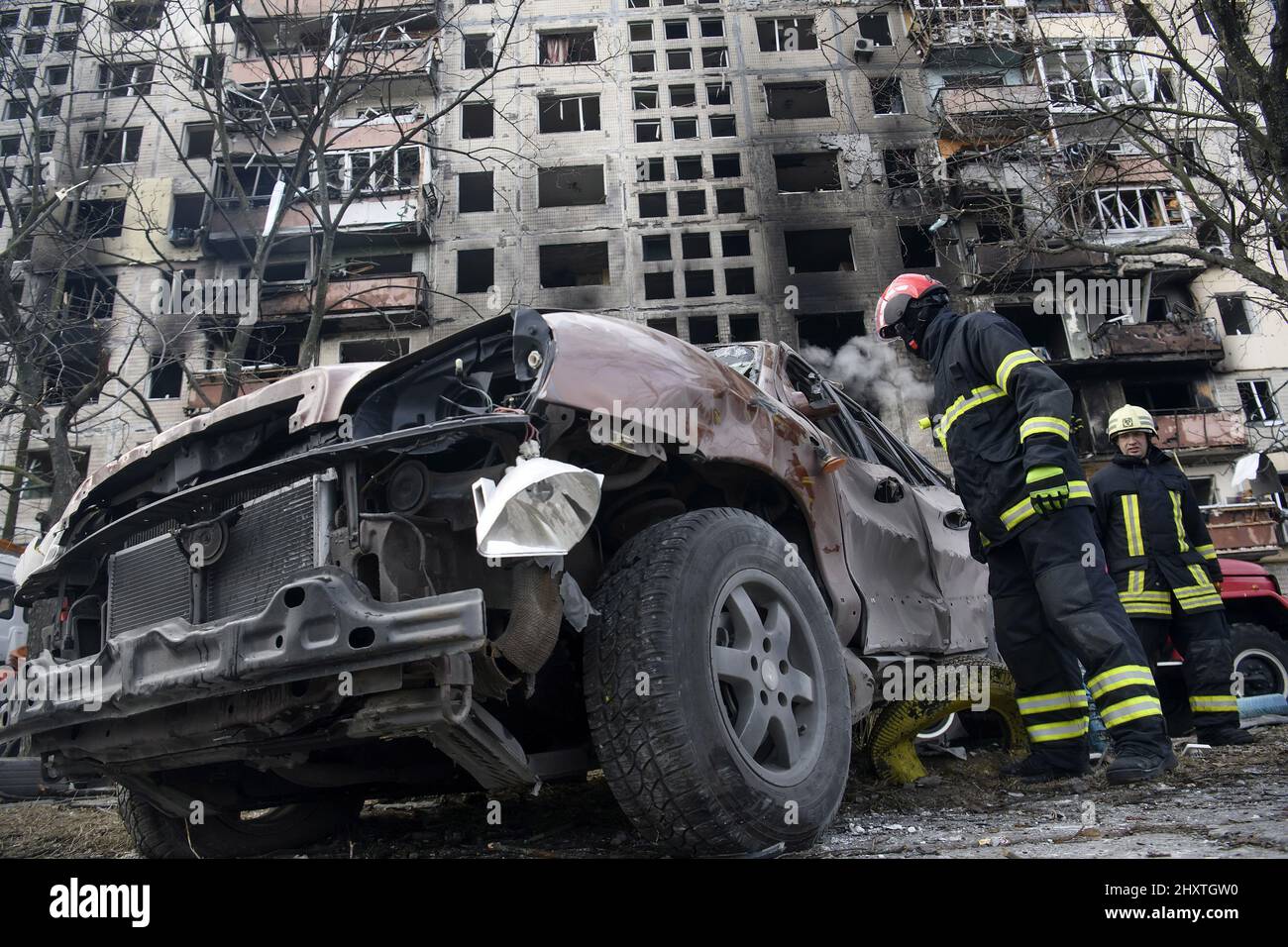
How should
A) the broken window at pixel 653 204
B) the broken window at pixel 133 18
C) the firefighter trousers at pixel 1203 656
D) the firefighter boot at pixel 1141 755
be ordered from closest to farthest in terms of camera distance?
the firefighter boot at pixel 1141 755
the firefighter trousers at pixel 1203 656
the broken window at pixel 133 18
the broken window at pixel 653 204

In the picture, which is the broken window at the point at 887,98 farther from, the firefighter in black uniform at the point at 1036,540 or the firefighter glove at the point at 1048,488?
the firefighter glove at the point at 1048,488

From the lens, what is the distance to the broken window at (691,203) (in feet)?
98.9

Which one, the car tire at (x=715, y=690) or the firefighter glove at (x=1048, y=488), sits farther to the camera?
the firefighter glove at (x=1048, y=488)

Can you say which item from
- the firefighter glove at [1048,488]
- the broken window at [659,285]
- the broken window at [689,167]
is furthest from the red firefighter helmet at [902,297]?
the broken window at [689,167]

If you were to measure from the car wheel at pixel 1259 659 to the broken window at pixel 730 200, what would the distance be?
80.6ft

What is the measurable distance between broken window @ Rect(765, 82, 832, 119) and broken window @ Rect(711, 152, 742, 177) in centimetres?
254

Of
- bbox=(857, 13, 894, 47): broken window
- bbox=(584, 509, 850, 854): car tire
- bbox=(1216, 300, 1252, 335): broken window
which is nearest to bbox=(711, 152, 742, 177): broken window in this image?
bbox=(857, 13, 894, 47): broken window

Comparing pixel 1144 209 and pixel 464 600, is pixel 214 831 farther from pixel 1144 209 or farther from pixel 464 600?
pixel 1144 209

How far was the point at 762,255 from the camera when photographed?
28812mm

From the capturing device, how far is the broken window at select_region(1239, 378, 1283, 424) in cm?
2808

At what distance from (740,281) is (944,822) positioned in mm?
26826

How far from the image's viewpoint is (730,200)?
30.1 m
